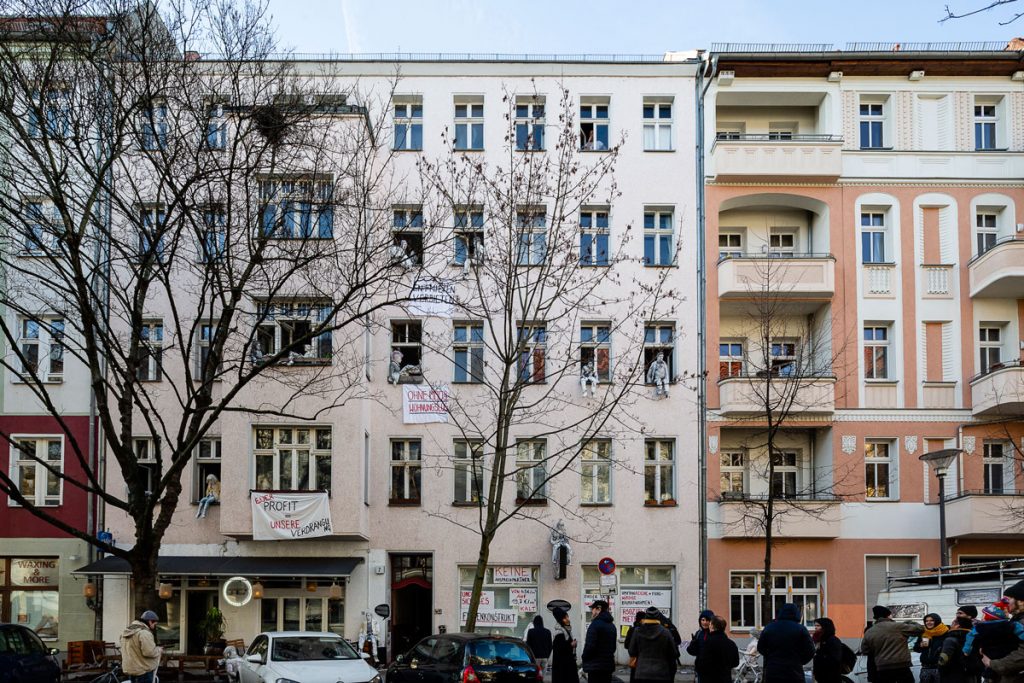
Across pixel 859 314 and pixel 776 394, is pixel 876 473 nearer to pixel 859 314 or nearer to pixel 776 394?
pixel 776 394

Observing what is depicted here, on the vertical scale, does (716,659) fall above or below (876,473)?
below

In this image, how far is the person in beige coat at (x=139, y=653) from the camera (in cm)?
1759

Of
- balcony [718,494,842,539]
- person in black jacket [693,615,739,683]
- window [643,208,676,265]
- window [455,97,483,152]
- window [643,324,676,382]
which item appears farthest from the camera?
window [455,97,483,152]

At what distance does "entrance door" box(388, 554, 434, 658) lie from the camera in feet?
106

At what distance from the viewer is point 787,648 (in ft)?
46.1

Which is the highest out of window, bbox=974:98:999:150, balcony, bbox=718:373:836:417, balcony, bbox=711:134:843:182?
window, bbox=974:98:999:150

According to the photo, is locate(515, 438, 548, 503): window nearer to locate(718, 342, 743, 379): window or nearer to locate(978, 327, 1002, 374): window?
locate(718, 342, 743, 379): window

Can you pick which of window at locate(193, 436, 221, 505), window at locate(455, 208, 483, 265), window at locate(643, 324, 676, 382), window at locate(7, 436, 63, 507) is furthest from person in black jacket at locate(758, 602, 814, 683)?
window at locate(7, 436, 63, 507)

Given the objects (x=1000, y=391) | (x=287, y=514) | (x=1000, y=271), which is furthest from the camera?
(x=1000, y=271)

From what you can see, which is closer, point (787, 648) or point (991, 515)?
point (787, 648)

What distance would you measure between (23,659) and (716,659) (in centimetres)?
1177

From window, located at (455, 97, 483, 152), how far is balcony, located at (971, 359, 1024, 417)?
51.7 ft

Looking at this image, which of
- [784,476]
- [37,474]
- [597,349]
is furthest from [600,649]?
[37,474]

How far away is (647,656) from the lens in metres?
15.5
